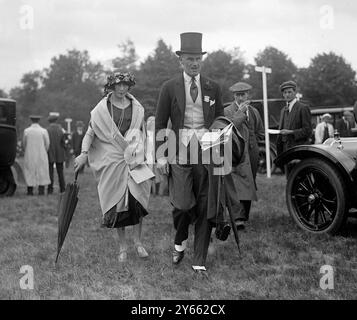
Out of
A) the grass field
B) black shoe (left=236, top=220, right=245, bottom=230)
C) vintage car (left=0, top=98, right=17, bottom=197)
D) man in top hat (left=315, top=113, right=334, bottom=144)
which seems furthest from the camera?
man in top hat (left=315, top=113, right=334, bottom=144)

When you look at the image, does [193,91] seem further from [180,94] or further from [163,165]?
[163,165]

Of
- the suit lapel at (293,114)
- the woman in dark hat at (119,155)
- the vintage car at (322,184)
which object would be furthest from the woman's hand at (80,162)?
the suit lapel at (293,114)

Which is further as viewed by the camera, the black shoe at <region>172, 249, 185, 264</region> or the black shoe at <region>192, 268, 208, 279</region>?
the black shoe at <region>172, 249, 185, 264</region>

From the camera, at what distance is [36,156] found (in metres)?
12.2

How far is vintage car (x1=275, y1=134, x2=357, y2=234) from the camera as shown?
579 centimetres

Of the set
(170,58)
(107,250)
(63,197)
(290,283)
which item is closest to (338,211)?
(290,283)

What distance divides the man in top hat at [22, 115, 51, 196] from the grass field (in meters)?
4.38

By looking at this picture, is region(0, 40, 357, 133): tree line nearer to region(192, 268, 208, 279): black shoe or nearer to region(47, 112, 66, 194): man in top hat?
region(47, 112, 66, 194): man in top hat

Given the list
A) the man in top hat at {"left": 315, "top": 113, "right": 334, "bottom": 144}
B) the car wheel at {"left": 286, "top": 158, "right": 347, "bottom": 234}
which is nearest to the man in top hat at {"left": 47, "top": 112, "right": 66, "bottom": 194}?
the man in top hat at {"left": 315, "top": 113, "right": 334, "bottom": 144}

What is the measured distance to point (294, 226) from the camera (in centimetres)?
668

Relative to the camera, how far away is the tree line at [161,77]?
42.3 metres

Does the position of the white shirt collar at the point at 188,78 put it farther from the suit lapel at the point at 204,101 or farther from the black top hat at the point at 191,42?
the black top hat at the point at 191,42

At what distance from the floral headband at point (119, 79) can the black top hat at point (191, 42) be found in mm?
764
